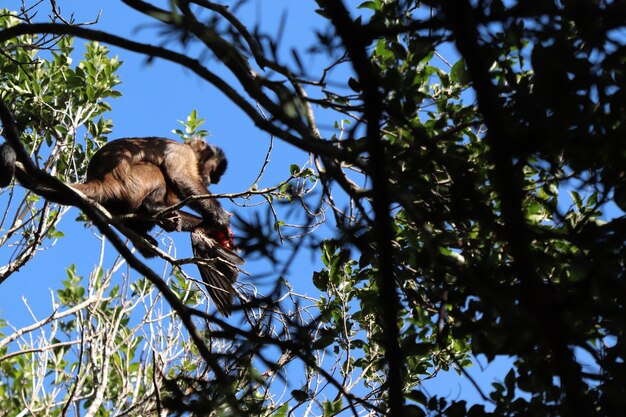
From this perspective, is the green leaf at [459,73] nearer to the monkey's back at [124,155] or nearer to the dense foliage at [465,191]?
the dense foliage at [465,191]

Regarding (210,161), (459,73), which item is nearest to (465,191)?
(459,73)

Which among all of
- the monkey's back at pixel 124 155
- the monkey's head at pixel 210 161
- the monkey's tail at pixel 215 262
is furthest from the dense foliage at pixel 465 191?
the monkey's head at pixel 210 161

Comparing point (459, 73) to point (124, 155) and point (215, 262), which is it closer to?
point (215, 262)

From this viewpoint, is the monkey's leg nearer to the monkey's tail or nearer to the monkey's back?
the monkey's tail

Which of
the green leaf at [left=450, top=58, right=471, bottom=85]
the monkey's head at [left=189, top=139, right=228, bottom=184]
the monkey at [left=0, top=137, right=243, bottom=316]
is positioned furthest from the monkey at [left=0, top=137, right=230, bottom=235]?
the green leaf at [left=450, top=58, right=471, bottom=85]

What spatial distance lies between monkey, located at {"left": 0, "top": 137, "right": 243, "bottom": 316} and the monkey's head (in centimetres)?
27

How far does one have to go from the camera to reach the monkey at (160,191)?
611 centimetres

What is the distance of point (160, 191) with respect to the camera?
6.77 m

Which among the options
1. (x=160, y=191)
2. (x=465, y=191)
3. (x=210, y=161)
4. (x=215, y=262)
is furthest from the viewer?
(x=210, y=161)

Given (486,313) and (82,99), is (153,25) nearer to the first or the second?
(486,313)

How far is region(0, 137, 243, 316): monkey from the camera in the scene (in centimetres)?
611

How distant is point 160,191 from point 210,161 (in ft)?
4.29

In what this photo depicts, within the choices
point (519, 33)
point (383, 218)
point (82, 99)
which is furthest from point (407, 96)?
point (82, 99)

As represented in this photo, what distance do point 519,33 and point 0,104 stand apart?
208cm
